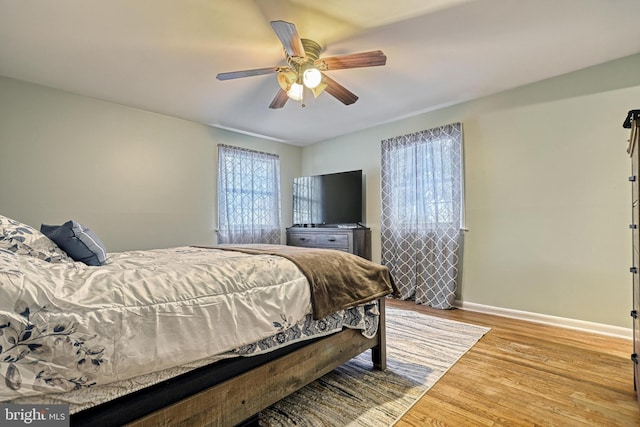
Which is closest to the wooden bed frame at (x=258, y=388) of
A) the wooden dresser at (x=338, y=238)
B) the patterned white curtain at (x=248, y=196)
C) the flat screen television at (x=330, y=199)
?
the wooden dresser at (x=338, y=238)

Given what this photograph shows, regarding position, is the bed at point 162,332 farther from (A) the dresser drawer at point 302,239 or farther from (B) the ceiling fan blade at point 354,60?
(A) the dresser drawer at point 302,239

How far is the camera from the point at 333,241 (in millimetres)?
4211

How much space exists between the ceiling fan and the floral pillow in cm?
156

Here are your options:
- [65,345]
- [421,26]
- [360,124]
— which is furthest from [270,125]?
[65,345]

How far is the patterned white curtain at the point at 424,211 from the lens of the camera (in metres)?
3.47

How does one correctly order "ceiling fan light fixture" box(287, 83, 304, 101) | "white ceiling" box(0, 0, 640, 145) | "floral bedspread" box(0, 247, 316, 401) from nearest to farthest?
"floral bedspread" box(0, 247, 316, 401) → "white ceiling" box(0, 0, 640, 145) → "ceiling fan light fixture" box(287, 83, 304, 101)

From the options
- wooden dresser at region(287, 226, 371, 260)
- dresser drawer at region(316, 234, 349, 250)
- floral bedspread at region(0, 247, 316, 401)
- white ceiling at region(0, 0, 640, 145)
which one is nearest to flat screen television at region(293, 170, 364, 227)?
wooden dresser at region(287, 226, 371, 260)

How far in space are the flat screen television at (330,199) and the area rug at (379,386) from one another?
203 centimetres

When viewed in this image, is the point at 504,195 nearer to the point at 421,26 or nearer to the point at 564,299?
the point at 564,299

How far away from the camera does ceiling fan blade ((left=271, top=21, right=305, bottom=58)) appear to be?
1.72 meters

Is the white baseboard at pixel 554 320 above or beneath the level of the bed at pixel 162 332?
beneath

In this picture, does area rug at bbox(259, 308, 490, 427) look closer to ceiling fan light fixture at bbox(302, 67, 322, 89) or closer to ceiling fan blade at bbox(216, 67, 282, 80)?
ceiling fan light fixture at bbox(302, 67, 322, 89)

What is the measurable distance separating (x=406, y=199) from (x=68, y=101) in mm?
3973

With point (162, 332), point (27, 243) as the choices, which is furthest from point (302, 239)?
point (162, 332)
